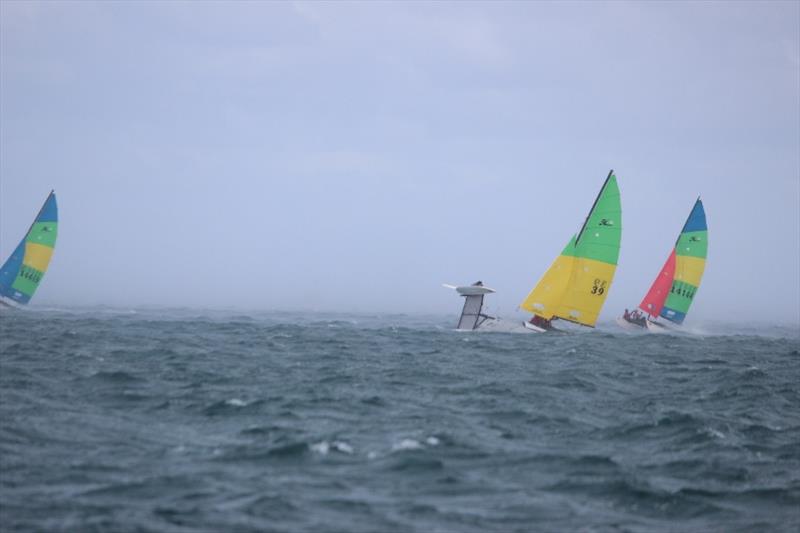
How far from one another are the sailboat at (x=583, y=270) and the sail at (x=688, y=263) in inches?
697

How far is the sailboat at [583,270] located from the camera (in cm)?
5378

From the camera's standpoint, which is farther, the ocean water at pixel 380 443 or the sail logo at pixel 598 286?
the sail logo at pixel 598 286

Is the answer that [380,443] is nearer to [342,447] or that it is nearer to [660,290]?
[342,447]

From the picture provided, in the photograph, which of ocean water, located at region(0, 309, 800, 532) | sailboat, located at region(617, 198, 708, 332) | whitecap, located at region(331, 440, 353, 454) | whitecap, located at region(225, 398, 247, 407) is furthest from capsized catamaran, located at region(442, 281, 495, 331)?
whitecap, located at region(331, 440, 353, 454)

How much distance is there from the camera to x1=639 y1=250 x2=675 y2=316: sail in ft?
231

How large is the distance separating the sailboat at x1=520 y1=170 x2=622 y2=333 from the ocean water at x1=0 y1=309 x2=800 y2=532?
19476 mm

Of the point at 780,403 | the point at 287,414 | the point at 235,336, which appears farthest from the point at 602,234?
the point at 287,414

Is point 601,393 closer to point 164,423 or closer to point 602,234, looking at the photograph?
point 164,423

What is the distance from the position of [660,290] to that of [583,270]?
18472mm

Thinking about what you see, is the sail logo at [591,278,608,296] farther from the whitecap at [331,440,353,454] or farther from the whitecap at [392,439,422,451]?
the whitecap at [331,440,353,454]

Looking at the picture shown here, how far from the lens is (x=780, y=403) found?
27328 mm

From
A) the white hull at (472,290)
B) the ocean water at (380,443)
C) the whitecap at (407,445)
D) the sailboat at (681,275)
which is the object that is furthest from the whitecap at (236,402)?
the sailboat at (681,275)

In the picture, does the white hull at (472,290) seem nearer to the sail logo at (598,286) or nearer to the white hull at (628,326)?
the sail logo at (598,286)

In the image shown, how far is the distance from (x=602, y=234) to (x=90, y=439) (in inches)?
1608
